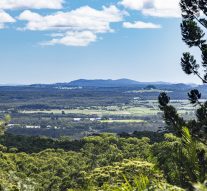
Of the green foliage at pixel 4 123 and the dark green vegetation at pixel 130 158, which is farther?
the green foliage at pixel 4 123

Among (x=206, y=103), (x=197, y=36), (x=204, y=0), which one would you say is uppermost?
(x=204, y=0)

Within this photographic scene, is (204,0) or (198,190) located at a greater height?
(204,0)

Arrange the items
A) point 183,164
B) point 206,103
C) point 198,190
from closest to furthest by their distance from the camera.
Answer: point 198,190, point 183,164, point 206,103

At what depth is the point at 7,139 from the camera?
11194cm

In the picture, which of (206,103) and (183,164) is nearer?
(183,164)

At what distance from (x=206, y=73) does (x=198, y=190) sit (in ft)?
92.8

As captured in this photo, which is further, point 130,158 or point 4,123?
point 130,158

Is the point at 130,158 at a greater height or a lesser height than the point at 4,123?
lesser

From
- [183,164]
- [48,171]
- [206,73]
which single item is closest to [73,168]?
[48,171]

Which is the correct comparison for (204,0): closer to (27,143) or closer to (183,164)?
(183,164)

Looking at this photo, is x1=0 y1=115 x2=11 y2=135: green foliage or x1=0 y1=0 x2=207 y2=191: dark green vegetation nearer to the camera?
x1=0 y1=0 x2=207 y2=191: dark green vegetation

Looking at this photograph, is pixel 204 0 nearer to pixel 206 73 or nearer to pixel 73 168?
pixel 206 73

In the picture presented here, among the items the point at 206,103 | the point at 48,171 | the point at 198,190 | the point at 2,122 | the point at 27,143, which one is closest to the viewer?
the point at 198,190

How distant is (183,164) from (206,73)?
25.8m
